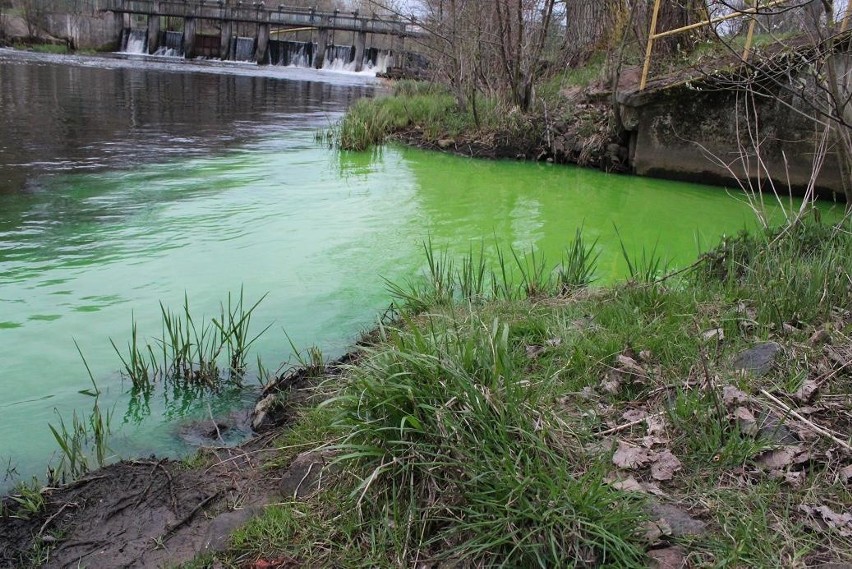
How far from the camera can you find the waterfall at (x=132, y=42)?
35.8 m

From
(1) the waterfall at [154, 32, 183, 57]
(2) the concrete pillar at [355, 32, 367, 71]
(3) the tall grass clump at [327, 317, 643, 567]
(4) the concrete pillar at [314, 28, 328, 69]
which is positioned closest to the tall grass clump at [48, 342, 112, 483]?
(3) the tall grass clump at [327, 317, 643, 567]

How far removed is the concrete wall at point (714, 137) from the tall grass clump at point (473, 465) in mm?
7435

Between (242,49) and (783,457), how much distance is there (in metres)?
38.1

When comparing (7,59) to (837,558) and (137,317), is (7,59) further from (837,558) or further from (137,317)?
(837,558)

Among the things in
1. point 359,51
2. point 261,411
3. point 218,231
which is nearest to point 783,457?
point 261,411

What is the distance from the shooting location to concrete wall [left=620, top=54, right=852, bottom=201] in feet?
29.5

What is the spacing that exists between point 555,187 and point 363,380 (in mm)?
7290

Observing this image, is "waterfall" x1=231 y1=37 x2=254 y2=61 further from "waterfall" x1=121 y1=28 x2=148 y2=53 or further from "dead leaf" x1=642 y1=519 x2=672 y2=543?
"dead leaf" x1=642 y1=519 x2=672 y2=543

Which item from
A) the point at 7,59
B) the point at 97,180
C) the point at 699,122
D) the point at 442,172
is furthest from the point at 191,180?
the point at 7,59

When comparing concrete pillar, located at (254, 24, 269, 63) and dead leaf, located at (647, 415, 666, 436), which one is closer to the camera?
dead leaf, located at (647, 415, 666, 436)

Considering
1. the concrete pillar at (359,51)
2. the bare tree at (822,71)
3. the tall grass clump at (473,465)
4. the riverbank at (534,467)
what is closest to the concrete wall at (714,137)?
the bare tree at (822,71)

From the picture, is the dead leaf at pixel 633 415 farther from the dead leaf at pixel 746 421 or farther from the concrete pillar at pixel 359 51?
the concrete pillar at pixel 359 51

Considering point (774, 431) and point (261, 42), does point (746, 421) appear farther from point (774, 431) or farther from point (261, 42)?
point (261, 42)

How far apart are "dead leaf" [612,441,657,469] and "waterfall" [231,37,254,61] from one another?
37043 millimetres
